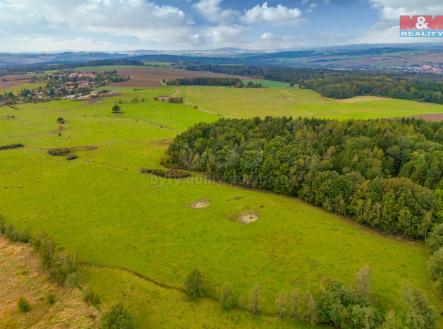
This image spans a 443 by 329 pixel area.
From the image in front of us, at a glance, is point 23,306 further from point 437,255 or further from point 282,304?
point 437,255

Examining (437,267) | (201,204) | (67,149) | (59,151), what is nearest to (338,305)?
(437,267)

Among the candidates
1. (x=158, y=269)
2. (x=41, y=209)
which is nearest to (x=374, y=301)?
(x=158, y=269)

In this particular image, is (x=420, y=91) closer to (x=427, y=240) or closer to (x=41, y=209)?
(x=427, y=240)

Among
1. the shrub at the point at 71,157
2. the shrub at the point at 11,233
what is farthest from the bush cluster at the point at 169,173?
the shrub at the point at 11,233

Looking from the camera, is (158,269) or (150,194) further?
(150,194)

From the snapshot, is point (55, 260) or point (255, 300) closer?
point (255, 300)

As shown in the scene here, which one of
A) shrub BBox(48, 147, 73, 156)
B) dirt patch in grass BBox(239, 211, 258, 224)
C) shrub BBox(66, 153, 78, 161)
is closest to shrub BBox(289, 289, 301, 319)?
dirt patch in grass BBox(239, 211, 258, 224)

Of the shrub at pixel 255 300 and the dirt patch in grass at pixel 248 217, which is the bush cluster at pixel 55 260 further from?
the dirt patch in grass at pixel 248 217
